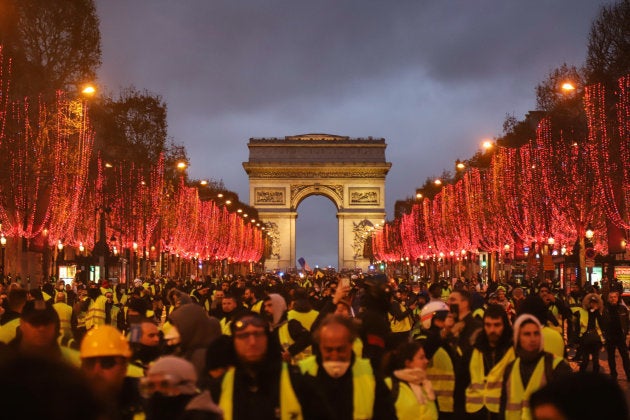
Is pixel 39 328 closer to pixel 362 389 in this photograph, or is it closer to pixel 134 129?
pixel 362 389

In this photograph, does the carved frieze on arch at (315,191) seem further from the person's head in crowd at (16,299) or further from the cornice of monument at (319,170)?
the person's head in crowd at (16,299)

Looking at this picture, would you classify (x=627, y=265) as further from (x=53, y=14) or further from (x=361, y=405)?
(x=361, y=405)

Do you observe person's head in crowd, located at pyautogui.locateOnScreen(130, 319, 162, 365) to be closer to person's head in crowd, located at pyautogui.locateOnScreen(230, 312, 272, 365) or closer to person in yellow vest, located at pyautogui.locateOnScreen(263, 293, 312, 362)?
person's head in crowd, located at pyautogui.locateOnScreen(230, 312, 272, 365)

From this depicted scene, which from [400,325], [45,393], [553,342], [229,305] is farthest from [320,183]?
[45,393]

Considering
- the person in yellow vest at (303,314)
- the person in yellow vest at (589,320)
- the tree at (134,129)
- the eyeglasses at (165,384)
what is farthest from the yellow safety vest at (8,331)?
the tree at (134,129)

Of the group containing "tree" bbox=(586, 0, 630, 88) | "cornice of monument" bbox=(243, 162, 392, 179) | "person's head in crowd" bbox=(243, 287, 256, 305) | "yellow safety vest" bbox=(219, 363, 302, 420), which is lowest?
"yellow safety vest" bbox=(219, 363, 302, 420)

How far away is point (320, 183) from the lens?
137875mm

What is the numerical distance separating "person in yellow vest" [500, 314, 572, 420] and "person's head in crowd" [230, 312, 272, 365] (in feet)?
7.47

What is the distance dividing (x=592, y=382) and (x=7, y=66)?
118 ft

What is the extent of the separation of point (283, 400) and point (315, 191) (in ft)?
440

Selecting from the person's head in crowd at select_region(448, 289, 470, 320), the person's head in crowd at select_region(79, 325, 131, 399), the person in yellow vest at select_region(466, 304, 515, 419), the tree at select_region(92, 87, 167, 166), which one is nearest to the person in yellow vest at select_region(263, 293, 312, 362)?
the person's head in crowd at select_region(448, 289, 470, 320)

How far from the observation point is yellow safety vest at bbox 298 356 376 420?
248 inches

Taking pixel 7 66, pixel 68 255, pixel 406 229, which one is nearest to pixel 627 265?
pixel 7 66

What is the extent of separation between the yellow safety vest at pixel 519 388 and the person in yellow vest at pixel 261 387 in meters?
2.11
